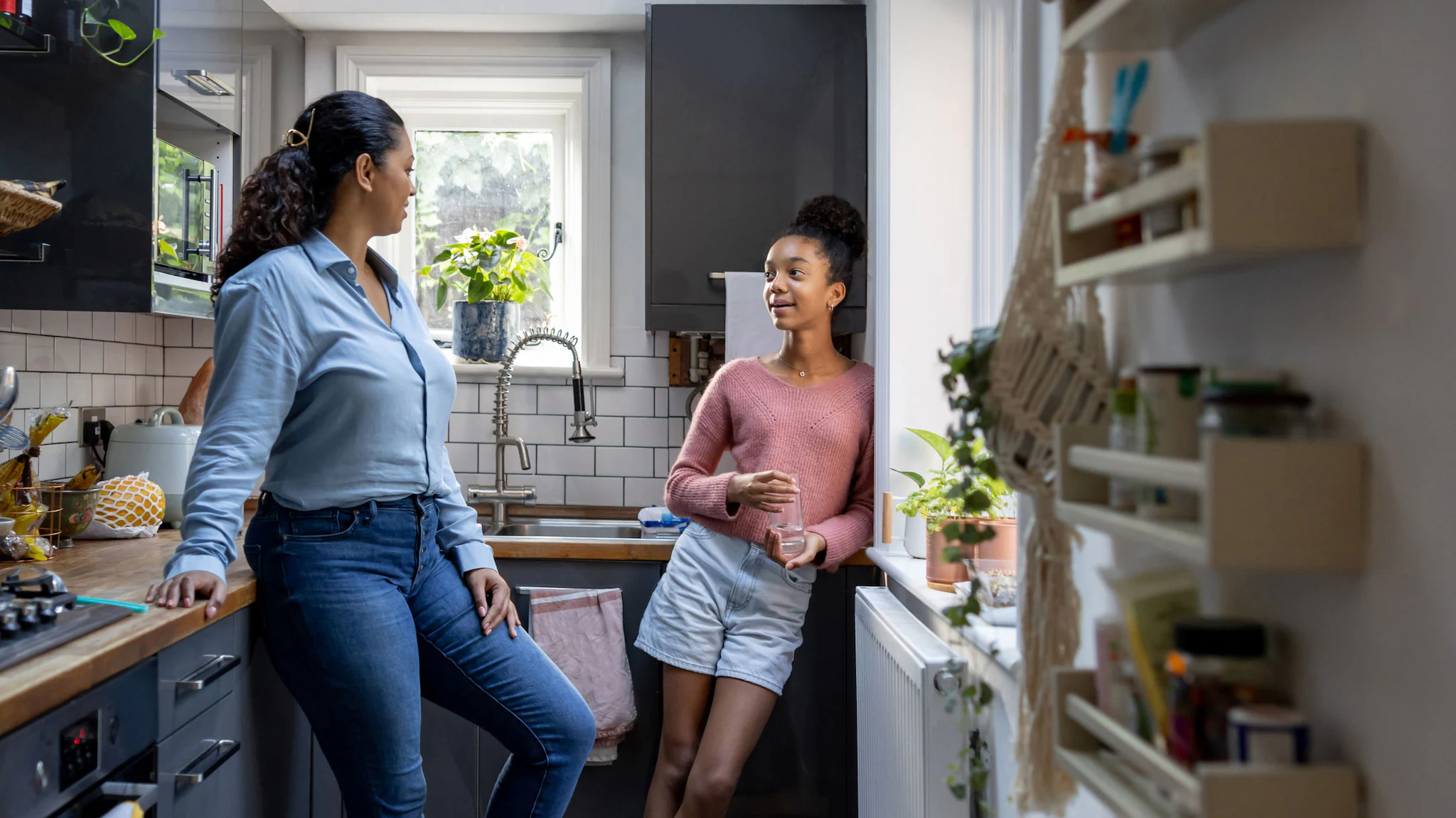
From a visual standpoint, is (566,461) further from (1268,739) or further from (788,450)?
(1268,739)

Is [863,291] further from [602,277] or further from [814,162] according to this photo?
[602,277]

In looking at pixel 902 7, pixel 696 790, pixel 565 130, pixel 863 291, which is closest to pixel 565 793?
pixel 696 790

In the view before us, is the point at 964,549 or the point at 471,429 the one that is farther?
the point at 471,429

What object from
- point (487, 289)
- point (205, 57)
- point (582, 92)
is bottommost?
point (487, 289)

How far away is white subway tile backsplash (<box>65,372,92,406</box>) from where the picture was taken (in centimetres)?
251

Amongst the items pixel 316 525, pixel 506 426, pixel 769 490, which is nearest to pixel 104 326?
pixel 506 426

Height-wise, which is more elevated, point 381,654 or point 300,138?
point 300,138

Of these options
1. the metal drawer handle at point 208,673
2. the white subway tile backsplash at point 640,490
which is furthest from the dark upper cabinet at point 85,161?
the white subway tile backsplash at point 640,490

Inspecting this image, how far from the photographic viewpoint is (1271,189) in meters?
0.60

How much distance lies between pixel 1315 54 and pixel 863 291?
193 cm

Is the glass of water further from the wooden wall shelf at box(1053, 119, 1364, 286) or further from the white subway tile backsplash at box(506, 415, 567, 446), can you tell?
the wooden wall shelf at box(1053, 119, 1364, 286)

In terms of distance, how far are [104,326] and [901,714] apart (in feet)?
7.25

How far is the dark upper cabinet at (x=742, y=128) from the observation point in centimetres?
264

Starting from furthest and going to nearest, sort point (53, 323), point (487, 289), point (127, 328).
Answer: point (487, 289)
point (127, 328)
point (53, 323)
